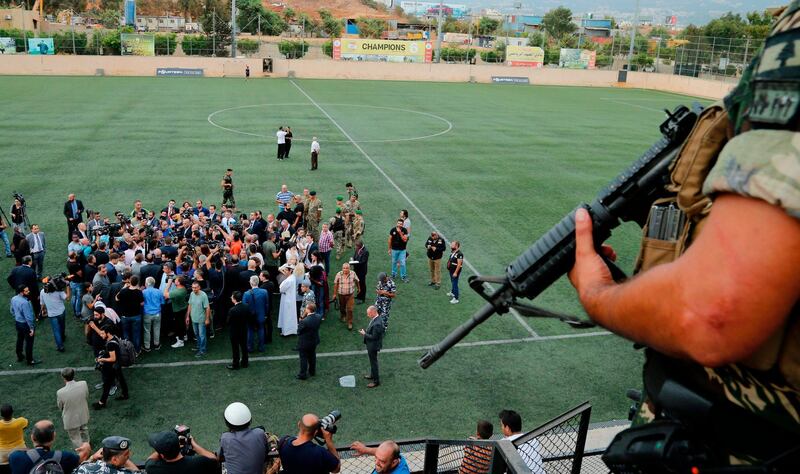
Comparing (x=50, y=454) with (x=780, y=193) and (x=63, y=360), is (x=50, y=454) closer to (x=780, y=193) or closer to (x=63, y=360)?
(x=63, y=360)

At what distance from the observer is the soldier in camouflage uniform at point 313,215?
1764 cm

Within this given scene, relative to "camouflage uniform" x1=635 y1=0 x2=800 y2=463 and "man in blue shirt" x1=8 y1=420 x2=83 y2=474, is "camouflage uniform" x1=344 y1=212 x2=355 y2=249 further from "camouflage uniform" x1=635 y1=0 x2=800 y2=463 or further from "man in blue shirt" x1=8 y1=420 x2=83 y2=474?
"camouflage uniform" x1=635 y1=0 x2=800 y2=463

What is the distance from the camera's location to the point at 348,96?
47469mm

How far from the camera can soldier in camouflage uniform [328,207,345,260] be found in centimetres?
1683

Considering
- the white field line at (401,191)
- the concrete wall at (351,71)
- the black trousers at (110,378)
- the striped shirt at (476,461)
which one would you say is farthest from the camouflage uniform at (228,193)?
the concrete wall at (351,71)

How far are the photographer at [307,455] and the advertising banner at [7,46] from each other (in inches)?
2282

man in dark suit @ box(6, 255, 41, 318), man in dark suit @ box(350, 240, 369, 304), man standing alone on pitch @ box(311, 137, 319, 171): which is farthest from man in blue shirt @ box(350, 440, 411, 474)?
man standing alone on pitch @ box(311, 137, 319, 171)

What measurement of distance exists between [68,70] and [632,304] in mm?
61162

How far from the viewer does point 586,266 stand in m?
1.98

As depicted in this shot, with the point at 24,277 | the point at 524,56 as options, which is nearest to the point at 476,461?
the point at 24,277

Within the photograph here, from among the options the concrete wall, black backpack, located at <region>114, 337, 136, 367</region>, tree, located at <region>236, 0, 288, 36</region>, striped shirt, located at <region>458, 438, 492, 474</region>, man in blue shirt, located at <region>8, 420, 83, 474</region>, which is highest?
tree, located at <region>236, 0, 288, 36</region>

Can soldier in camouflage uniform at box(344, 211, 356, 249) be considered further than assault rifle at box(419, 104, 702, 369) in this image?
Yes

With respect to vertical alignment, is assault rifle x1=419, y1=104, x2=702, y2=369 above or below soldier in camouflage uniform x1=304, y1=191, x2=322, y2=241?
above

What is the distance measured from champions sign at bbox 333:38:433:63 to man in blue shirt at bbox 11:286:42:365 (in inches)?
2114
